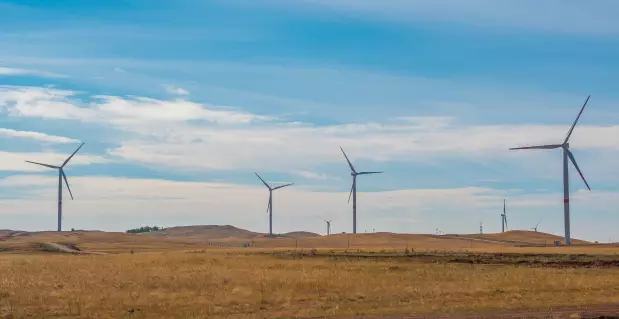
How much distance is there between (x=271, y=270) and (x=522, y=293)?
82.9 feet

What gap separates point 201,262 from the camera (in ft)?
262

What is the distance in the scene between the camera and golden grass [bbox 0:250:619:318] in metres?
43.1

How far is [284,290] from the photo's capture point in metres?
52.2

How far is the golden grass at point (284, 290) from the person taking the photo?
43094mm

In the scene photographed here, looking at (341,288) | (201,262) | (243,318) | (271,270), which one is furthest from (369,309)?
(201,262)

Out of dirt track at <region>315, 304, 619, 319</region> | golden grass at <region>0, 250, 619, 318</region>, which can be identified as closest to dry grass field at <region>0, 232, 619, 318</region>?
golden grass at <region>0, 250, 619, 318</region>

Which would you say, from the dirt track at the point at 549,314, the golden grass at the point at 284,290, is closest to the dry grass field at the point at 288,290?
the golden grass at the point at 284,290

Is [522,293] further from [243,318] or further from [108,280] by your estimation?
[108,280]

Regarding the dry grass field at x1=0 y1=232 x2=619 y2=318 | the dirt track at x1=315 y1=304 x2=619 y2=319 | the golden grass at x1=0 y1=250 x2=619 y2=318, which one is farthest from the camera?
the golden grass at x1=0 y1=250 x2=619 y2=318

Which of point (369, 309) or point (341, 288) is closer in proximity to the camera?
point (369, 309)

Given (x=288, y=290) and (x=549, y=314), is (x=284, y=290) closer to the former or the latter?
(x=288, y=290)

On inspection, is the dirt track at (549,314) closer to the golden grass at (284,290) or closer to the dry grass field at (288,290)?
the dry grass field at (288,290)

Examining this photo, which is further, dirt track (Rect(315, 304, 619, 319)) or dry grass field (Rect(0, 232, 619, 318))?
dry grass field (Rect(0, 232, 619, 318))

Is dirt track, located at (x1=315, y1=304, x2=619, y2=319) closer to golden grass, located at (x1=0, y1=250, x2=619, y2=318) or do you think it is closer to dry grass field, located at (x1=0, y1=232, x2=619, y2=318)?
dry grass field, located at (x1=0, y1=232, x2=619, y2=318)
